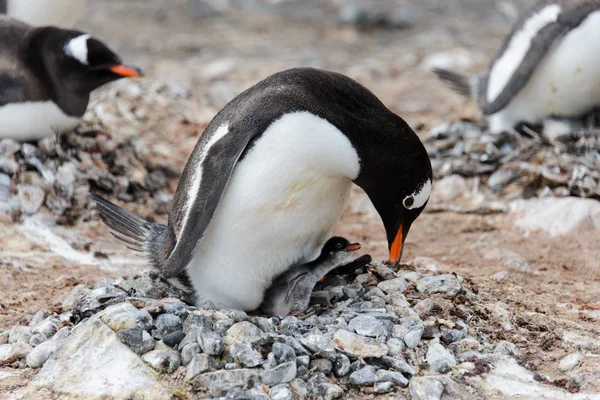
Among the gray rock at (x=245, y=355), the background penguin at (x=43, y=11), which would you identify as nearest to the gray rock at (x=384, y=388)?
the gray rock at (x=245, y=355)

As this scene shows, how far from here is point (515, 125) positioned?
19.5ft

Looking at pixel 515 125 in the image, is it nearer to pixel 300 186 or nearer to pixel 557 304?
pixel 557 304

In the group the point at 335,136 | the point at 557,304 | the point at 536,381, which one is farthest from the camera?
the point at 557,304

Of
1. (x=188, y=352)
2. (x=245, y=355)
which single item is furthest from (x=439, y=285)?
(x=188, y=352)

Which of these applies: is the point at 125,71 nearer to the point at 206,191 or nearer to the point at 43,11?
the point at 43,11

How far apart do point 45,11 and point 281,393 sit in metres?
4.69

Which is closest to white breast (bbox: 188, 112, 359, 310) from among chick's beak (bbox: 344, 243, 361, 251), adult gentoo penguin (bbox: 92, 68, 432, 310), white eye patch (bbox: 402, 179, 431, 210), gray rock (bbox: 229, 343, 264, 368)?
adult gentoo penguin (bbox: 92, 68, 432, 310)

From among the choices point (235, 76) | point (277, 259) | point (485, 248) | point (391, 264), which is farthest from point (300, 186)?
point (235, 76)

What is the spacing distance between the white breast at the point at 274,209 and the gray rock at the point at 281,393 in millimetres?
764

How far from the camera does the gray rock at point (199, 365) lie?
103 inches

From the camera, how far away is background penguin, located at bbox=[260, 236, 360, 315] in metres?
3.27

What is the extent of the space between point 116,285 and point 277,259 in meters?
0.64

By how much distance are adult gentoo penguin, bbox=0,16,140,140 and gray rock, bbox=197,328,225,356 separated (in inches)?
102

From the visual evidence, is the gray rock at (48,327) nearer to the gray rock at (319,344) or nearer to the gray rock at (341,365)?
the gray rock at (319,344)
